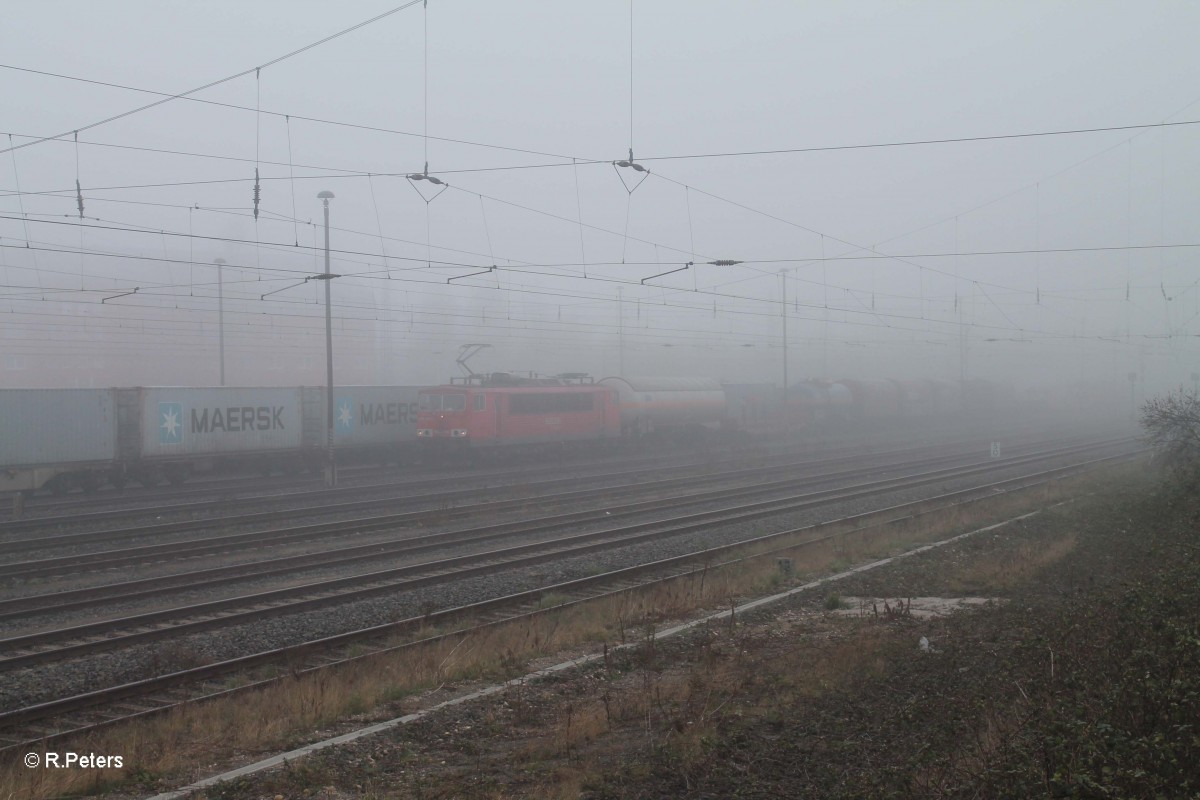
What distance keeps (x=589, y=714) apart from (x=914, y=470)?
28287 millimetres

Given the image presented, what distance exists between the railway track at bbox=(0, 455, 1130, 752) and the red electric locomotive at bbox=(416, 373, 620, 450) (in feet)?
61.1

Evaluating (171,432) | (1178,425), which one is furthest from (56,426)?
(1178,425)

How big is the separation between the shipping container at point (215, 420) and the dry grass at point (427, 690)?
19444 millimetres

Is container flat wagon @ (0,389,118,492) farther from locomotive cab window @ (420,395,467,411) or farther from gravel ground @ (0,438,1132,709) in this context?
gravel ground @ (0,438,1132,709)

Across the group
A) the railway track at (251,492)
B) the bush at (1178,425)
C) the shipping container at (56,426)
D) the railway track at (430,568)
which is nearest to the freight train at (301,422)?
the shipping container at (56,426)

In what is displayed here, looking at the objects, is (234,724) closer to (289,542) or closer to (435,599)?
(435,599)

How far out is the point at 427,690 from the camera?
29.0 feet

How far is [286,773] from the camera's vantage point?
642 cm

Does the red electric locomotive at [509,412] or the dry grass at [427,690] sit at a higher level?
the red electric locomotive at [509,412]

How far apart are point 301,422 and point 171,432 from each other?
4.89m

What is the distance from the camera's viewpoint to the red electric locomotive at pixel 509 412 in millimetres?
33000

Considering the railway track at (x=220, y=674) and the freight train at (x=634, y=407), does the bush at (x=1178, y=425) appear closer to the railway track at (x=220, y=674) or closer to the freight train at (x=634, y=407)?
the railway track at (x=220, y=674)

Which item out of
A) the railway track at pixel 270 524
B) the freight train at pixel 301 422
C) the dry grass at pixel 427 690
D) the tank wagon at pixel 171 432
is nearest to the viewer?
the dry grass at pixel 427 690

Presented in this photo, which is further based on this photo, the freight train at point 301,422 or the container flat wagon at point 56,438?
the freight train at point 301,422
